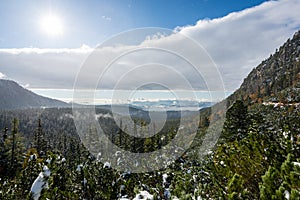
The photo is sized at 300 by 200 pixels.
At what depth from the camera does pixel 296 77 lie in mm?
103938

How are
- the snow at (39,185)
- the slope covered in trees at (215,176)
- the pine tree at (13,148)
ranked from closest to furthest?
the slope covered in trees at (215,176), the snow at (39,185), the pine tree at (13,148)

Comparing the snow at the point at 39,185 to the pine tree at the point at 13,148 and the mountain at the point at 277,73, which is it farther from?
the mountain at the point at 277,73

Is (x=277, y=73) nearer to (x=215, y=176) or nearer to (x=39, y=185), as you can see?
(x=215, y=176)

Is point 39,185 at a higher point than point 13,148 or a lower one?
higher

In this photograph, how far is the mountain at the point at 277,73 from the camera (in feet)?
355

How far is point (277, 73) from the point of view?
131375 millimetres

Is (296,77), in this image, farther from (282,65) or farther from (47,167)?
(47,167)

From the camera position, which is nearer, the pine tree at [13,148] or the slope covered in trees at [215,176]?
the slope covered in trees at [215,176]

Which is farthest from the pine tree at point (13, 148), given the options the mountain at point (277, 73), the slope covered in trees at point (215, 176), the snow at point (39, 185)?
the mountain at point (277, 73)

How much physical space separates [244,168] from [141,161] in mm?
20417

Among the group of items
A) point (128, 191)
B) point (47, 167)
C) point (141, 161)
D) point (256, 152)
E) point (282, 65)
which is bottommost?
point (141, 161)

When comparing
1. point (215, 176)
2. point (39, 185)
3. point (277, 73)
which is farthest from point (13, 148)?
point (277, 73)

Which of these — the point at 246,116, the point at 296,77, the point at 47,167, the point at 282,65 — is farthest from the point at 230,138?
the point at 282,65

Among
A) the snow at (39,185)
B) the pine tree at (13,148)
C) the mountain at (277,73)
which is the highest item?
the mountain at (277,73)
